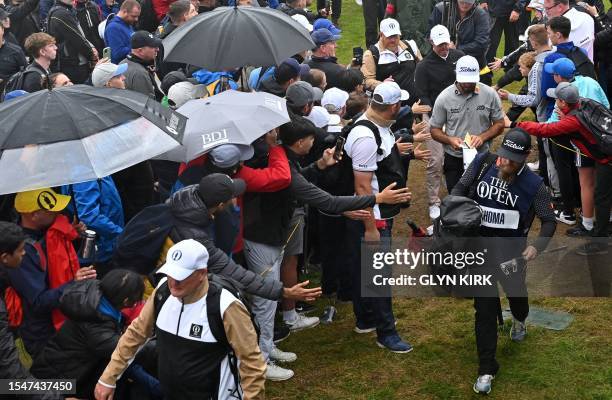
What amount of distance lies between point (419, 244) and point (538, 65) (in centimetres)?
247

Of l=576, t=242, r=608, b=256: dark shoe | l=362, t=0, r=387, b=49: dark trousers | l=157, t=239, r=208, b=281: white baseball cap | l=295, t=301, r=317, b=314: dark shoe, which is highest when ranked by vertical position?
l=157, t=239, r=208, b=281: white baseball cap

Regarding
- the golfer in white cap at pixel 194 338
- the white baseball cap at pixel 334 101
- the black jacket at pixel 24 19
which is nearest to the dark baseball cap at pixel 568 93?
the white baseball cap at pixel 334 101

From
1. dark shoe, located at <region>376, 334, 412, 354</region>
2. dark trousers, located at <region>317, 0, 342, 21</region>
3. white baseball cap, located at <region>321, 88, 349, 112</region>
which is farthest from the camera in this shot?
dark trousers, located at <region>317, 0, 342, 21</region>

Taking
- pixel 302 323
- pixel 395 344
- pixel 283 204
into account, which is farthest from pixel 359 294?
pixel 283 204

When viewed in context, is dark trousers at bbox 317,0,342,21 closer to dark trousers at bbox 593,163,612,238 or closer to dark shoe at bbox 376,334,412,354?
dark trousers at bbox 593,163,612,238

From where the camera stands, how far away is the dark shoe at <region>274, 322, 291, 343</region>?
6824mm

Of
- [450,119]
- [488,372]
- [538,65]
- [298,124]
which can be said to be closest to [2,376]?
[298,124]

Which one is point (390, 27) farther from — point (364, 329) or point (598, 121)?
point (364, 329)

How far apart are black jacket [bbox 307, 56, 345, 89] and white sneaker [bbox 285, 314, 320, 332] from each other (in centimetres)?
271

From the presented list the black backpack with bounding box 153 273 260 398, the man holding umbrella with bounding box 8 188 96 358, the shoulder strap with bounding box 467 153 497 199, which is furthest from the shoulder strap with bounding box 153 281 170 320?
the shoulder strap with bounding box 467 153 497 199

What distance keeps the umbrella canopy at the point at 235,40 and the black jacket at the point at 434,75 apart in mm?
2089

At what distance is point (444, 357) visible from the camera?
6.49 m

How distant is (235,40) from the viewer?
23.5 feet

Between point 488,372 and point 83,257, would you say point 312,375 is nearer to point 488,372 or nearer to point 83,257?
point 488,372
